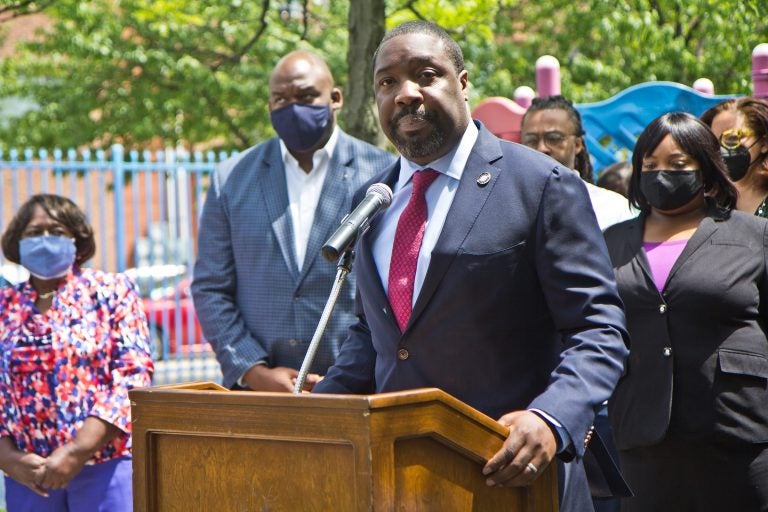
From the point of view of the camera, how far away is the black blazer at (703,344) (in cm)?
420

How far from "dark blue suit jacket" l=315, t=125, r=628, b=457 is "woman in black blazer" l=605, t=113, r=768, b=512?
1.44m

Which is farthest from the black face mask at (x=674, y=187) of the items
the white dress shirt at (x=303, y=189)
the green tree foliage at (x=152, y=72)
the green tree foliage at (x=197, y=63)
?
the green tree foliage at (x=152, y=72)

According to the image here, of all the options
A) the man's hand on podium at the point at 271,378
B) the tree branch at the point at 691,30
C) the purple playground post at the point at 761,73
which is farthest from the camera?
the tree branch at the point at 691,30

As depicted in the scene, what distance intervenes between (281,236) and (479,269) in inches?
89.7

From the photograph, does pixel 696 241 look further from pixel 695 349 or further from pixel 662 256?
pixel 695 349

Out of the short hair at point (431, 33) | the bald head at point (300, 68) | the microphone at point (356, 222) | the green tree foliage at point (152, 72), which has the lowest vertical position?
the microphone at point (356, 222)

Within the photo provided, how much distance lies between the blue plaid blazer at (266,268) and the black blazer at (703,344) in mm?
1289

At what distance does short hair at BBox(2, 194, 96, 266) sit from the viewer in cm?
536

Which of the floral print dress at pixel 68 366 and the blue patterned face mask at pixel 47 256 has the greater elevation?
the blue patterned face mask at pixel 47 256

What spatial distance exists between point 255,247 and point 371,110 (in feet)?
8.82

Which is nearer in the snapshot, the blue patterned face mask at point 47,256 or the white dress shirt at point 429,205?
the white dress shirt at point 429,205

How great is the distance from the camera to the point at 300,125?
17.0 ft

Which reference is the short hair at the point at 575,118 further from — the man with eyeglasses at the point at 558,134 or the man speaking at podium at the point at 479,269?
the man speaking at podium at the point at 479,269

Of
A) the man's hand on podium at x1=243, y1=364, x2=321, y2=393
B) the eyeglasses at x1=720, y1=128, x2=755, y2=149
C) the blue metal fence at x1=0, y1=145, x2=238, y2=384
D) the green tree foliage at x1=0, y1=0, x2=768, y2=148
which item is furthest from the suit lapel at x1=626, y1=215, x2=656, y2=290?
the green tree foliage at x1=0, y1=0, x2=768, y2=148
